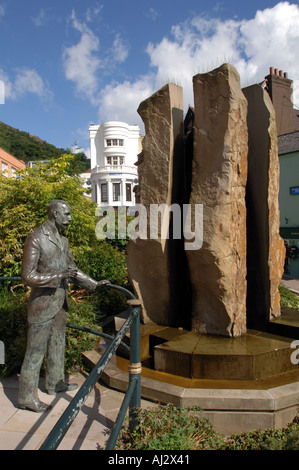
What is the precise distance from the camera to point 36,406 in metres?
3.35

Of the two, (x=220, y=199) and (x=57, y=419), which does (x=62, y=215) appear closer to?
(x=57, y=419)

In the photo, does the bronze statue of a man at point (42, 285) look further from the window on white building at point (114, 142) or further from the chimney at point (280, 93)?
the window on white building at point (114, 142)

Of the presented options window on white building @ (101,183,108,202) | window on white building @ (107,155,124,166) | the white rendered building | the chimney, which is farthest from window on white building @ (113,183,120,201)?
the chimney

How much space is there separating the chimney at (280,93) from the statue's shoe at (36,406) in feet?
71.0

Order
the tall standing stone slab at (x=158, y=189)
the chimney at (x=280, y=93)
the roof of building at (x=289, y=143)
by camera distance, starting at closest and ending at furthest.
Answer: the tall standing stone slab at (x=158, y=189) → the roof of building at (x=289, y=143) → the chimney at (x=280, y=93)

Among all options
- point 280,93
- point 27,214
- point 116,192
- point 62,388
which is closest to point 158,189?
point 62,388

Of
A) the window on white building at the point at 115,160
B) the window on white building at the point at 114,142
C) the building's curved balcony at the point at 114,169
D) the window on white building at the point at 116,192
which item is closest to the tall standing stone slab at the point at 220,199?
the building's curved balcony at the point at 114,169

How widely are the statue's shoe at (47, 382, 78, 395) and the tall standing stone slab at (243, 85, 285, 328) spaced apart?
288cm

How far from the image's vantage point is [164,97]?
15.9 ft

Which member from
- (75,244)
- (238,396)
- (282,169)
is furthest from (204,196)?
(282,169)

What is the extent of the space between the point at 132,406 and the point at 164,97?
3.86 meters

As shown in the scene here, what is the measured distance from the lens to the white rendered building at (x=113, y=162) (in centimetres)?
3775

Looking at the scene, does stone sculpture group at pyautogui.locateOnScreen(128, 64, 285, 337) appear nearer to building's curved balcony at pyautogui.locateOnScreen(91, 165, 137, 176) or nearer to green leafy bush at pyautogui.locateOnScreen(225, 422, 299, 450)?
green leafy bush at pyautogui.locateOnScreen(225, 422, 299, 450)

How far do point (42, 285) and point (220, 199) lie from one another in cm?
246
